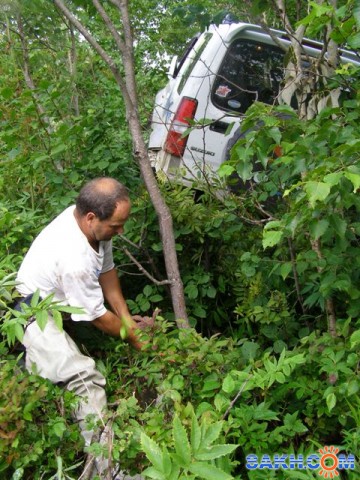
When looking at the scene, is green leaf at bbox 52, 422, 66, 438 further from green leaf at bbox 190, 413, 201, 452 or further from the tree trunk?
the tree trunk

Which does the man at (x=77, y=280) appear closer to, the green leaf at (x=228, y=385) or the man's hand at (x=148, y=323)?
the man's hand at (x=148, y=323)

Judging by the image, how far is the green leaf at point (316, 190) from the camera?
191 cm

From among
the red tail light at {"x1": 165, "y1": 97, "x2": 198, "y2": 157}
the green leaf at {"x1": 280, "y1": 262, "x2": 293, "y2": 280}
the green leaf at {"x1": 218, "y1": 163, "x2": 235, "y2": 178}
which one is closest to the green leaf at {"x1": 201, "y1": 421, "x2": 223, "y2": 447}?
the green leaf at {"x1": 218, "y1": 163, "x2": 235, "y2": 178}

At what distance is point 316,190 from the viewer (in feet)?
6.35

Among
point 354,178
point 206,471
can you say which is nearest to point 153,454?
point 206,471

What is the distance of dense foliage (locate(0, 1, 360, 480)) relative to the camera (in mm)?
2197

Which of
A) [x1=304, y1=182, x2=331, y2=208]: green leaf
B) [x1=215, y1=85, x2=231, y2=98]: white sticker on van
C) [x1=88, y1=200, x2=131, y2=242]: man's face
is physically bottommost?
[x1=88, y1=200, x2=131, y2=242]: man's face

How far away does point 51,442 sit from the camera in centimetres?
231

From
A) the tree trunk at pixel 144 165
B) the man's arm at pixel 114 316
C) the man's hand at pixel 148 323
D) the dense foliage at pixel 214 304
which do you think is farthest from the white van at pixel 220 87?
the man's hand at pixel 148 323

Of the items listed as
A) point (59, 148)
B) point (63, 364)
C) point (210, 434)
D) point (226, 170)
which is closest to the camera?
point (210, 434)

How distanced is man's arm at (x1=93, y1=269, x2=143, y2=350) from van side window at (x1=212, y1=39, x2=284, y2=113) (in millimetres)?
2152

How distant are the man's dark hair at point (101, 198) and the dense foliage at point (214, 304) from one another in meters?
0.47
